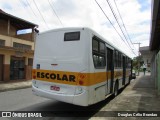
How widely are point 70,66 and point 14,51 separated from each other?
51.0ft

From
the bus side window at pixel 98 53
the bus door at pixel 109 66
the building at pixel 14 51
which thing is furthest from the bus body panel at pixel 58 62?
the building at pixel 14 51

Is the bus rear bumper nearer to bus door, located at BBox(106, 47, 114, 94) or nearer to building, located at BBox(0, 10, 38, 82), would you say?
bus door, located at BBox(106, 47, 114, 94)

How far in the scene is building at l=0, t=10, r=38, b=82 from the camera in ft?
68.1

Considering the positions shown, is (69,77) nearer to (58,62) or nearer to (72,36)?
(58,62)

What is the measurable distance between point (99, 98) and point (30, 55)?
57.5ft

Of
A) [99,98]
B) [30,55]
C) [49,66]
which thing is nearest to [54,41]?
[49,66]

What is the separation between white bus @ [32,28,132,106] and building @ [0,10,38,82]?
12700mm

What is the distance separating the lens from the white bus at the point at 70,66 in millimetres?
7273

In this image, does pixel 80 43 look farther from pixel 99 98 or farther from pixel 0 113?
pixel 0 113

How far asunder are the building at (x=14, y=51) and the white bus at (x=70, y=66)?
12.7 m

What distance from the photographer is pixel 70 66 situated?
24.6ft

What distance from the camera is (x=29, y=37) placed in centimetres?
2756

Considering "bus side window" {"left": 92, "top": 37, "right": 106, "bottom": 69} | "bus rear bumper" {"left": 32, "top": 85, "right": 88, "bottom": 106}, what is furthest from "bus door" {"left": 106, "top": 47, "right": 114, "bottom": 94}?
"bus rear bumper" {"left": 32, "top": 85, "right": 88, "bottom": 106}

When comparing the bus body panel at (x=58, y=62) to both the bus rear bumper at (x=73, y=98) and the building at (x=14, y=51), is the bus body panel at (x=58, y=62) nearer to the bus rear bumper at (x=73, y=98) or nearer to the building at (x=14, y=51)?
the bus rear bumper at (x=73, y=98)
